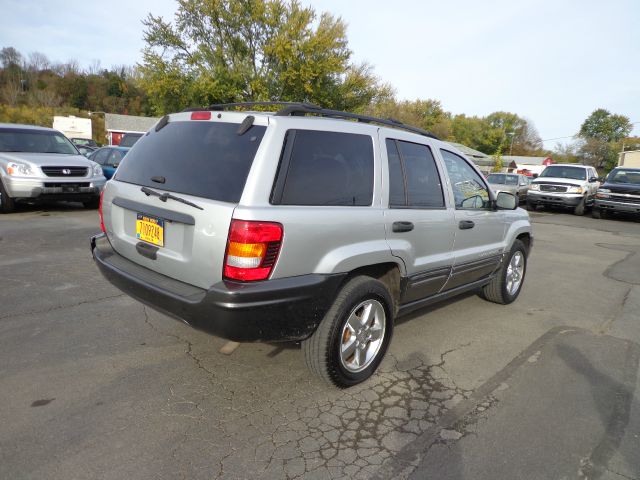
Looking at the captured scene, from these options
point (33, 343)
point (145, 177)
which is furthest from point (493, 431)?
point (33, 343)

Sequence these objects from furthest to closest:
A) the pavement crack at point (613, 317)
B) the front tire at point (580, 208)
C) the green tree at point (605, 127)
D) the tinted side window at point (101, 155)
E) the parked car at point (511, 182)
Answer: the green tree at point (605, 127) → the parked car at point (511, 182) → the front tire at point (580, 208) → the tinted side window at point (101, 155) → the pavement crack at point (613, 317)

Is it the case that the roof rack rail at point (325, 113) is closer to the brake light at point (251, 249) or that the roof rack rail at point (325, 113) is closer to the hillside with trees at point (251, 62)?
the brake light at point (251, 249)

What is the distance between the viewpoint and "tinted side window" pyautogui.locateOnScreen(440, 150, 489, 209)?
3871 mm

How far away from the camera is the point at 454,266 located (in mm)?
3818

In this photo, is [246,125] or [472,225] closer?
[246,125]

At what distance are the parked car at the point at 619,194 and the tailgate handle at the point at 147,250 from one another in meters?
16.4

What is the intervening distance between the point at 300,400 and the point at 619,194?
15970 mm

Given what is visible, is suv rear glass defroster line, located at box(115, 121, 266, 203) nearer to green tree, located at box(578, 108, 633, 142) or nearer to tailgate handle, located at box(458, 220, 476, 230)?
tailgate handle, located at box(458, 220, 476, 230)

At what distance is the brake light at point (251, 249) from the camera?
7.70 feet

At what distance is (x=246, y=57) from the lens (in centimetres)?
2867

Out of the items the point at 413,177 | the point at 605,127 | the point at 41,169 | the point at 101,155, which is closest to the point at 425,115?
the point at 605,127

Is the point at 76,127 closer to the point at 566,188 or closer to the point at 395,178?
the point at 566,188

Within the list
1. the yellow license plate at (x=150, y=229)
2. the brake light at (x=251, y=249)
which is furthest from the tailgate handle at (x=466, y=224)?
the yellow license plate at (x=150, y=229)

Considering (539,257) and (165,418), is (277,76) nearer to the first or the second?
(539,257)
